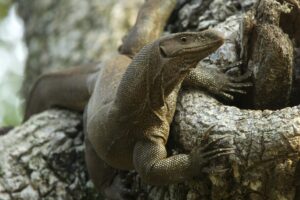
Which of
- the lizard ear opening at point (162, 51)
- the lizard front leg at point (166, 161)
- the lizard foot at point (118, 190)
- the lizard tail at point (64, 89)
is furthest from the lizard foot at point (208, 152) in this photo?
the lizard tail at point (64, 89)

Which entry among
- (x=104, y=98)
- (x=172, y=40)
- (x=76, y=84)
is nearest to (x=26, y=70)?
(x=76, y=84)

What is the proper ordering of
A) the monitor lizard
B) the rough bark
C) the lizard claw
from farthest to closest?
the monitor lizard
the lizard claw
the rough bark

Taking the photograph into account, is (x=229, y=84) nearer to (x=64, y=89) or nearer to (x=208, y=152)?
(x=208, y=152)

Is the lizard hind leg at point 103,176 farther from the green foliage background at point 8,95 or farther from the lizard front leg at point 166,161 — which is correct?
the green foliage background at point 8,95

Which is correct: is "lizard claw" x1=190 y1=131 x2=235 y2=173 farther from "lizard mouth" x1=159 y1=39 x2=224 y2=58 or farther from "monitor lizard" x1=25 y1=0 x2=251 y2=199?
"lizard mouth" x1=159 y1=39 x2=224 y2=58

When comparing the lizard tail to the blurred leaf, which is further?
the blurred leaf

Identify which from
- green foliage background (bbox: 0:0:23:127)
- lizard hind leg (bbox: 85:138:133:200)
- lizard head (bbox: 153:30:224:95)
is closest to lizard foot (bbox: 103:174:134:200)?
lizard hind leg (bbox: 85:138:133:200)
